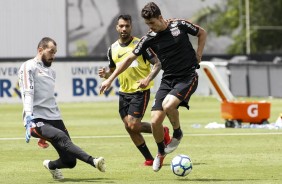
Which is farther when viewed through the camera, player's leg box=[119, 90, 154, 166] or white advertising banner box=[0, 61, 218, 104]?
white advertising banner box=[0, 61, 218, 104]

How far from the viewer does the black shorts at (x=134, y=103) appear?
17.2 metres

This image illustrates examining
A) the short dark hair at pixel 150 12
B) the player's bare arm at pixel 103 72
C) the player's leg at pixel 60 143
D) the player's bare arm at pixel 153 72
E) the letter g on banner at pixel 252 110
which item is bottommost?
the letter g on banner at pixel 252 110

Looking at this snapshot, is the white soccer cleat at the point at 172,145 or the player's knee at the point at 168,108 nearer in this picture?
the player's knee at the point at 168,108

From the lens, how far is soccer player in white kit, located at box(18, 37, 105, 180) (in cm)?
1461

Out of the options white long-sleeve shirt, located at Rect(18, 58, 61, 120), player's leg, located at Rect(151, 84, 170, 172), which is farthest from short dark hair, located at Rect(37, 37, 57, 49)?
player's leg, located at Rect(151, 84, 170, 172)

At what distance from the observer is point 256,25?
96062 millimetres

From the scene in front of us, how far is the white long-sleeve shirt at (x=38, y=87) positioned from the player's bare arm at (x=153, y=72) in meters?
1.53

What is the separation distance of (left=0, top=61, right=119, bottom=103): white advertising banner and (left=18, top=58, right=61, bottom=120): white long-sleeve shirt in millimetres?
23616

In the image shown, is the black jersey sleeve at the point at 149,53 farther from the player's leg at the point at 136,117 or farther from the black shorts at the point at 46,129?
the black shorts at the point at 46,129

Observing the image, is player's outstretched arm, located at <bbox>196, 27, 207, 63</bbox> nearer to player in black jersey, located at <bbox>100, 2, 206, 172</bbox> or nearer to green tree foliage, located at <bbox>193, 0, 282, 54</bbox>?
player in black jersey, located at <bbox>100, 2, 206, 172</bbox>

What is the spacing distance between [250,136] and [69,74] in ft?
59.0

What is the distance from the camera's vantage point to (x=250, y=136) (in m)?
22.4

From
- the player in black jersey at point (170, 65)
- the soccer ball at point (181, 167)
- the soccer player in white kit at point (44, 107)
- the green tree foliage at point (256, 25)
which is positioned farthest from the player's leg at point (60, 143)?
the green tree foliage at point (256, 25)

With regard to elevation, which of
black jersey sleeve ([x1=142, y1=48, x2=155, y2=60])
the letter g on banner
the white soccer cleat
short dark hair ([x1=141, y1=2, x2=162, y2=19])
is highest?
short dark hair ([x1=141, y1=2, x2=162, y2=19])
